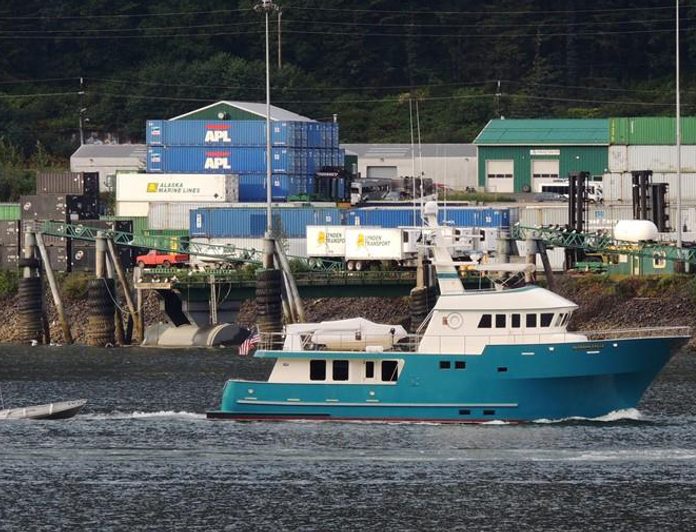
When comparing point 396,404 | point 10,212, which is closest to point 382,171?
point 10,212

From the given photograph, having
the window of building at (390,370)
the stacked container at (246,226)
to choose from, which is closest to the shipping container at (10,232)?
the stacked container at (246,226)

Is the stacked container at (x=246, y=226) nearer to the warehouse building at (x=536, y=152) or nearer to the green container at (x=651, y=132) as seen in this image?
the green container at (x=651, y=132)

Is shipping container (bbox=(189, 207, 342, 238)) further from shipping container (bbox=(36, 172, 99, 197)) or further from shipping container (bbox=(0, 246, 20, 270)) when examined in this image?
shipping container (bbox=(0, 246, 20, 270))

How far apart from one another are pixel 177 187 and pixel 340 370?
187 ft

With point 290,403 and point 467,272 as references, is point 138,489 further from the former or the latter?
point 467,272

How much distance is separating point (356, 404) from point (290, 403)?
7.19 feet

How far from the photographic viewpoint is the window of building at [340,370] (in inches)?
2596

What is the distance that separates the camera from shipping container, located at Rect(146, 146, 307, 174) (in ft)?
407

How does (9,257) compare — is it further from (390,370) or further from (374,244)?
(390,370)

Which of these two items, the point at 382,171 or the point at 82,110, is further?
the point at 82,110

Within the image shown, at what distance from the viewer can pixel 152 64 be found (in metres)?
162

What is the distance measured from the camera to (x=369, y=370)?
216 feet

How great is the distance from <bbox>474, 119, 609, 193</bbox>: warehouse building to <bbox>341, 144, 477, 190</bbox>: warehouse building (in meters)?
4.28

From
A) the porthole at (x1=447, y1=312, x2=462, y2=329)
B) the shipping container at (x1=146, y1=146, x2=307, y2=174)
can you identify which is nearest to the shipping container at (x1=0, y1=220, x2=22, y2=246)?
the shipping container at (x1=146, y1=146, x2=307, y2=174)
